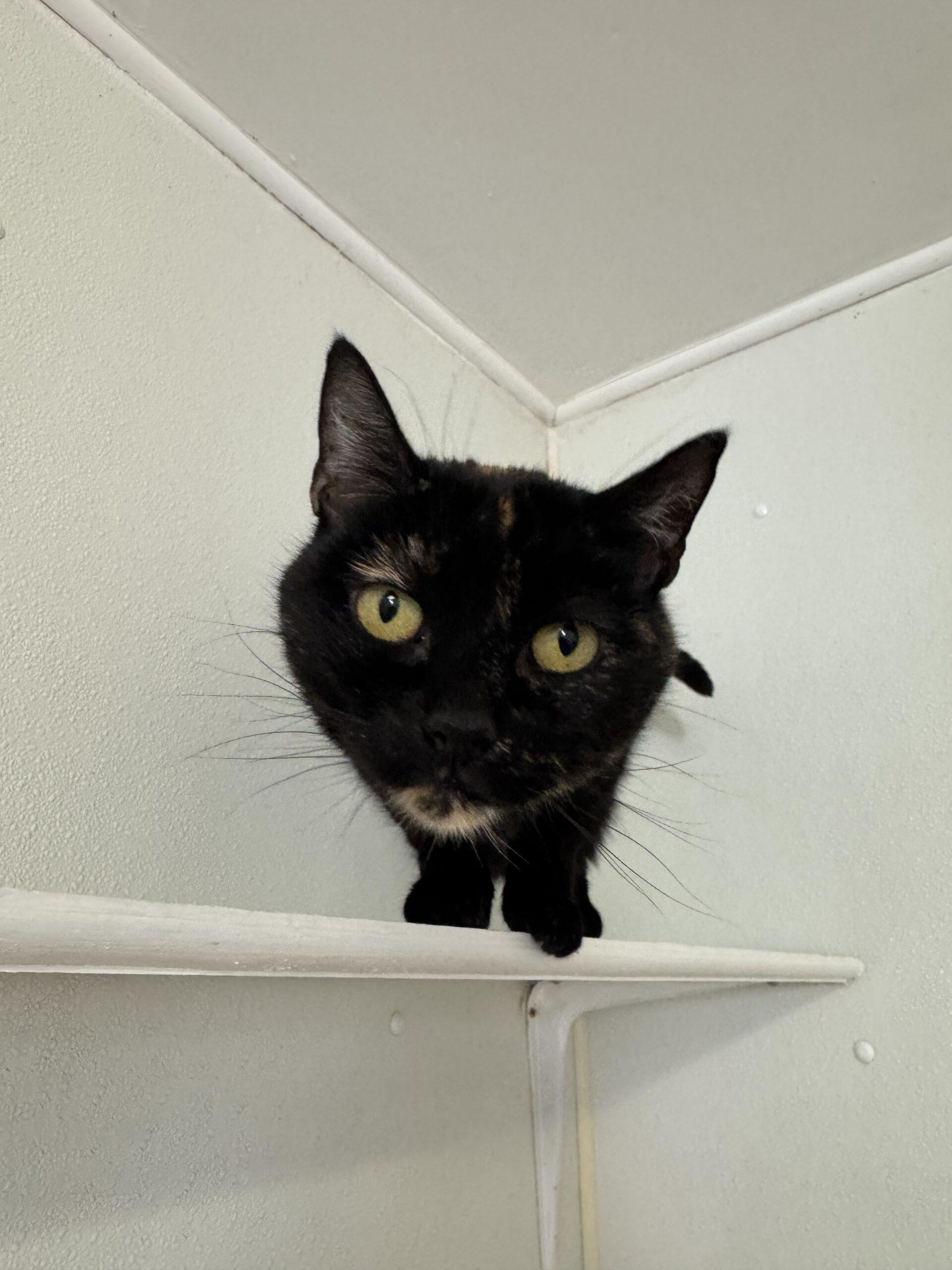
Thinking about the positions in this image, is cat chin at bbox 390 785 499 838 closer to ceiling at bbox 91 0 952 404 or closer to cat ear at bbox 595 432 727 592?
cat ear at bbox 595 432 727 592

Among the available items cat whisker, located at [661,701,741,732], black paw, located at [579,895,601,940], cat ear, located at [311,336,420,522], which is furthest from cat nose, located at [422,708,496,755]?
cat whisker, located at [661,701,741,732]

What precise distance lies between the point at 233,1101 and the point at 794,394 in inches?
49.0

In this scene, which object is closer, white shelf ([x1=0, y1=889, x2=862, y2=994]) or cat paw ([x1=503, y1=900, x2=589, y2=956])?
white shelf ([x1=0, y1=889, x2=862, y2=994])

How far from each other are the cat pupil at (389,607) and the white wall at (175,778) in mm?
271

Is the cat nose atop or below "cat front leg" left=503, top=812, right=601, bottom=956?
atop

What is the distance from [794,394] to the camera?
→ 4.39 ft

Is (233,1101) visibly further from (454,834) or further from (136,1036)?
(454,834)

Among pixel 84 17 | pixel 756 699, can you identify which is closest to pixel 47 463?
Result: pixel 84 17

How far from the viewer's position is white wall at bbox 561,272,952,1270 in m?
0.97

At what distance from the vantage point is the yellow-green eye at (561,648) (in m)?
0.71

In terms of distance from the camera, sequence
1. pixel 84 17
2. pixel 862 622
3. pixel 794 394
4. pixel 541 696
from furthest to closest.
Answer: pixel 794 394, pixel 862 622, pixel 84 17, pixel 541 696

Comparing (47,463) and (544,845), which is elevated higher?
(47,463)

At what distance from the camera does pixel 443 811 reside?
0.66 meters

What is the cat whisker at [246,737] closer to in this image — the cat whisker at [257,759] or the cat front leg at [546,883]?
the cat whisker at [257,759]
